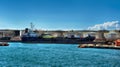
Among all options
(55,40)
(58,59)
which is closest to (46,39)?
(55,40)

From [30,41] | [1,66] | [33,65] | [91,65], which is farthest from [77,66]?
[30,41]

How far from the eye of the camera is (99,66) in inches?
1706

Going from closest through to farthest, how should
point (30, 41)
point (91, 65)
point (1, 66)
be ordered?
point (1, 66) < point (91, 65) < point (30, 41)

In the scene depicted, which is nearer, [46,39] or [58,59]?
[58,59]

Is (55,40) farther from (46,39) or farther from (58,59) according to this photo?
(58,59)

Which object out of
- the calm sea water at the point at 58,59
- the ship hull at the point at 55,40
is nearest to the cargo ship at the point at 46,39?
the ship hull at the point at 55,40

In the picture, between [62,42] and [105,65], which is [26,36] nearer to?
[62,42]

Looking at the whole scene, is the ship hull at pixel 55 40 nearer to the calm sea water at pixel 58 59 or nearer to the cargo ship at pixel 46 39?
the cargo ship at pixel 46 39

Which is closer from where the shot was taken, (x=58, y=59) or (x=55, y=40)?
(x=58, y=59)

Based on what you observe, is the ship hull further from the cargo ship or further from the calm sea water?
the calm sea water

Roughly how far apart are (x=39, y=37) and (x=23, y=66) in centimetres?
13289

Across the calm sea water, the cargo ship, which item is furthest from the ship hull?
the calm sea water

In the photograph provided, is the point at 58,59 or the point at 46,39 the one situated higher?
the point at 46,39

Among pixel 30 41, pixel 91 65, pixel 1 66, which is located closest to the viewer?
pixel 1 66
